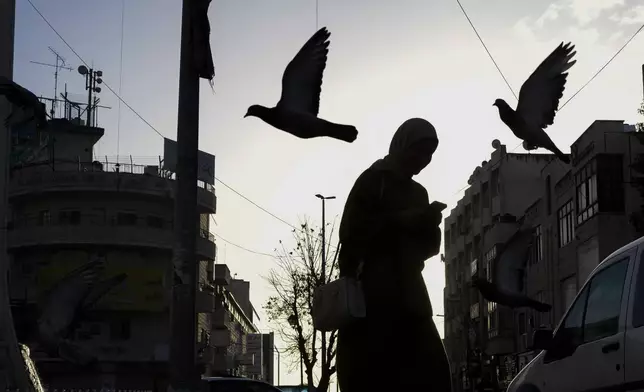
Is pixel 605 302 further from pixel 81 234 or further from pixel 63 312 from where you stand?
pixel 81 234

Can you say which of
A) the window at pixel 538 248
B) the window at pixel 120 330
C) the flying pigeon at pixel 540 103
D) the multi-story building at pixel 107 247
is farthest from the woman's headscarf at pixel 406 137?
the window at pixel 120 330

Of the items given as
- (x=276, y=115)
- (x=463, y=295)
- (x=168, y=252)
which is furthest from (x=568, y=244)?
(x=276, y=115)

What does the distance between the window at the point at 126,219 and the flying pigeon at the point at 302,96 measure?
174 ft

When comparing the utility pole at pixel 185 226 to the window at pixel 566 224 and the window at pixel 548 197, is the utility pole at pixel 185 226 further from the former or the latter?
the window at pixel 548 197

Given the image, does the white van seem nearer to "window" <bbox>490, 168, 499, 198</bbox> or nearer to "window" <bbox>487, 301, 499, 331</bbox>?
"window" <bbox>487, 301, 499, 331</bbox>

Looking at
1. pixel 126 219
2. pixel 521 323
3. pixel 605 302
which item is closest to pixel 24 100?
pixel 605 302

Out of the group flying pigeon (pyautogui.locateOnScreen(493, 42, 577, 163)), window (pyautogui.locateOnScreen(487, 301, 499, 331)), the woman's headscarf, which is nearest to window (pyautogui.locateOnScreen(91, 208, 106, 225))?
window (pyautogui.locateOnScreen(487, 301, 499, 331))

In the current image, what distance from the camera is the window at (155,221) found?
197 feet

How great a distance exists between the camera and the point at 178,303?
952cm

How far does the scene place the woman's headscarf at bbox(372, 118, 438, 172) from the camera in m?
5.66

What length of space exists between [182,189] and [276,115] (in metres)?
2.87

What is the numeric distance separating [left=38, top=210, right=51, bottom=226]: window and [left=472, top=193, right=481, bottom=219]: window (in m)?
30.9

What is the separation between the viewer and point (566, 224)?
153 ft

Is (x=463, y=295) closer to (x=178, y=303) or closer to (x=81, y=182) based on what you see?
(x=81, y=182)
